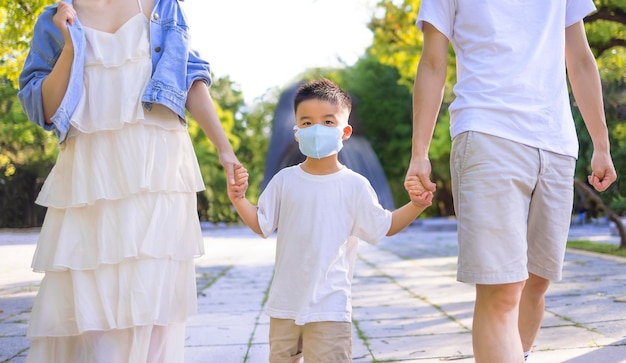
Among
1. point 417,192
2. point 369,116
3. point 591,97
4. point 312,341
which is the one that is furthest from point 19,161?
point 591,97

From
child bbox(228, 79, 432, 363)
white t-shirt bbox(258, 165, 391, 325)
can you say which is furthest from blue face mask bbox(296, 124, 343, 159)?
white t-shirt bbox(258, 165, 391, 325)

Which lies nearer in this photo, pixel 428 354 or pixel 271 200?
pixel 271 200

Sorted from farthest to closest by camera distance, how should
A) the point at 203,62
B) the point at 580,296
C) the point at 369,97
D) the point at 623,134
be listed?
the point at 369,97 → the point at 623,134 → the point at 580,296 → the point at 203,62

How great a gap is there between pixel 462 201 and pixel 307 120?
76 cm

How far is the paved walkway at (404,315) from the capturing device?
4.13 meters

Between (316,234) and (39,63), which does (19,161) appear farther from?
(316,234)

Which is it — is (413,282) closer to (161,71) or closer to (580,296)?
(580,296)

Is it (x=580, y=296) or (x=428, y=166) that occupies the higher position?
(x=428, y=166)

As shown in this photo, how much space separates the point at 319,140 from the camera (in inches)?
113

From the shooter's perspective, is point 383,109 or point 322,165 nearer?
point 322,165

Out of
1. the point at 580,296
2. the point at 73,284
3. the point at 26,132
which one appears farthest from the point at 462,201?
the point at 26,132

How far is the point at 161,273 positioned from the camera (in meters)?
2.64

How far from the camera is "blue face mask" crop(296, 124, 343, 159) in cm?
286

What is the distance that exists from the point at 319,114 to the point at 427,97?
50 centimetres
